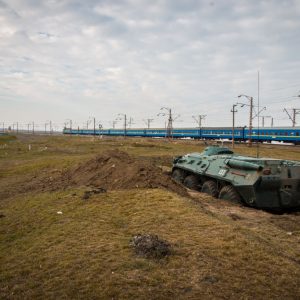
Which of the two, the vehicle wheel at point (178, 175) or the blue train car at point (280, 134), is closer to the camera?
the vehicle wheel at point (178, 175)

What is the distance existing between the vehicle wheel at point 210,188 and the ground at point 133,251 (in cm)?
91

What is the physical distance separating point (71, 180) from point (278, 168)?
958cm

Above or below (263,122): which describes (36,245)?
below

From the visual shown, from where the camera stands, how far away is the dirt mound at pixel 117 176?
14.2m

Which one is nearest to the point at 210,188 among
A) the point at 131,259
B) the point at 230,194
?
the point at 230,194

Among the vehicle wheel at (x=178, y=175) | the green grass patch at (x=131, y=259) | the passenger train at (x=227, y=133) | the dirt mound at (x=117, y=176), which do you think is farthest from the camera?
the passenger train at (x=227, y=133)

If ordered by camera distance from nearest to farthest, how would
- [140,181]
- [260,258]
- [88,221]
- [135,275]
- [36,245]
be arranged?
1. [135,275]
2. [260,258]
3. [36,245]
4. [88,221]
5. [140,181]

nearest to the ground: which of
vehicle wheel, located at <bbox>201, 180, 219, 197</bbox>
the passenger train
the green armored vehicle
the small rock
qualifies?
the small rock

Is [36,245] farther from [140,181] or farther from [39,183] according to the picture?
[39,183]

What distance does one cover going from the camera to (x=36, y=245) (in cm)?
800

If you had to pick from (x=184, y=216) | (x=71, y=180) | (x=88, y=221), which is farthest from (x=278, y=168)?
(x=71, y=180)

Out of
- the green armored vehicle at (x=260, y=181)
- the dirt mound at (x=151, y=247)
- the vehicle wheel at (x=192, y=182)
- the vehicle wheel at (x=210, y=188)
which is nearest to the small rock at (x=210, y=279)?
the dirt mound at (x=151, y=247)

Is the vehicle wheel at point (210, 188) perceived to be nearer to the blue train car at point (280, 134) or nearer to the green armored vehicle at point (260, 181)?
the green armored vehicle at point (260, 181)

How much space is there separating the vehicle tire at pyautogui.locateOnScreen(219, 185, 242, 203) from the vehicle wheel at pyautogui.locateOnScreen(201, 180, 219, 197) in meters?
0.78
